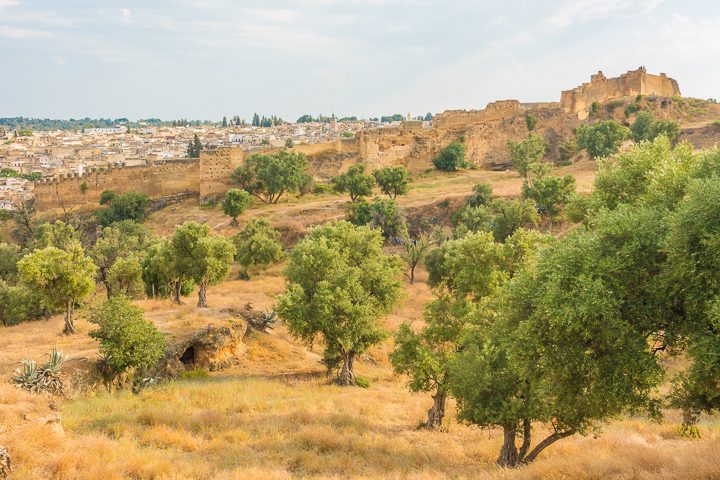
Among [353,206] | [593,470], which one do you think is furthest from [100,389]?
[353,206]

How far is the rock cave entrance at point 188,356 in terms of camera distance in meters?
20.2

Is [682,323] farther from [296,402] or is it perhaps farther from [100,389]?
[100,389]

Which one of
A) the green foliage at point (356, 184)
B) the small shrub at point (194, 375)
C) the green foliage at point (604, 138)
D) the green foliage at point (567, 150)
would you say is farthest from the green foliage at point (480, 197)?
the small shrub at point (194, 375)

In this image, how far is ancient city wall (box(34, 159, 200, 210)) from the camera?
55.9m

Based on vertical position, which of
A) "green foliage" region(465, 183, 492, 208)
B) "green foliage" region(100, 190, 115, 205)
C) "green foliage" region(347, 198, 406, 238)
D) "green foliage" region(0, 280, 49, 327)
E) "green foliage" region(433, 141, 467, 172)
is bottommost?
"green foliage" region(0, 280, 49, 327)

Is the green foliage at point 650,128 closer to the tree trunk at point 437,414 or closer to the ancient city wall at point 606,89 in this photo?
the ancient city wall at point 606,89

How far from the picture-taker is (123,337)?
1567cm

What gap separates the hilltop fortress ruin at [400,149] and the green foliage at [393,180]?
33.2ft

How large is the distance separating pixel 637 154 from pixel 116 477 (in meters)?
12.4

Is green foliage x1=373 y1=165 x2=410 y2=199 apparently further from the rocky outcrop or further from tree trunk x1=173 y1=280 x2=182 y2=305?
the rocky outcrop

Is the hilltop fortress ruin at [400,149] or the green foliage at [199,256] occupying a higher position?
the hilltop fortress ruin at [400,149]

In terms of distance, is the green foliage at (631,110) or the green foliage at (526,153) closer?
the green foliage at (526,153)

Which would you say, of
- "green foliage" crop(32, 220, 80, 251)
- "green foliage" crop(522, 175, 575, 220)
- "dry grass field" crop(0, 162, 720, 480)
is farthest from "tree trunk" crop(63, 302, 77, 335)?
"green foliage" crop(522, 175, 575, 220)

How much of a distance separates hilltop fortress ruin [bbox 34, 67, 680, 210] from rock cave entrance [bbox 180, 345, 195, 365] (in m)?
34.9
